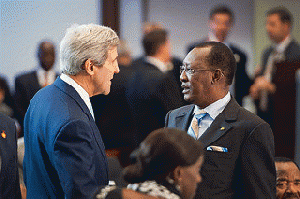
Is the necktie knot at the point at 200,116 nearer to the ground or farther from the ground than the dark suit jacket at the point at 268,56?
farther from the ground

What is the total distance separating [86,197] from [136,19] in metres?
5.47

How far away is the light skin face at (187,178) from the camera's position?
1.63m

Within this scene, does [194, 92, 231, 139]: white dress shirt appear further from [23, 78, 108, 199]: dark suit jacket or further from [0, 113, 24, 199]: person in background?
[0, 113, 24, 199]: person in background

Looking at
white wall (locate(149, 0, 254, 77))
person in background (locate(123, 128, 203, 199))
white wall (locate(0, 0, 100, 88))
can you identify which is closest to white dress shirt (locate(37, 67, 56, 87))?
white wall (locate(0, 0, 100, 88))

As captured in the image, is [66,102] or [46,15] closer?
[66,102]

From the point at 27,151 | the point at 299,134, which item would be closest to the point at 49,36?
the point at 299,134

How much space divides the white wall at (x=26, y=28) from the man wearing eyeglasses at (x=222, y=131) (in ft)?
13.6

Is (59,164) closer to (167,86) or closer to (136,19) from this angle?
(167,86)

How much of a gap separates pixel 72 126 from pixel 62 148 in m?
0.09

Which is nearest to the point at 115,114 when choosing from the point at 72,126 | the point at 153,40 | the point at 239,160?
the point at 153,40

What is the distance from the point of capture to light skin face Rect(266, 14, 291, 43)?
17.0 ft

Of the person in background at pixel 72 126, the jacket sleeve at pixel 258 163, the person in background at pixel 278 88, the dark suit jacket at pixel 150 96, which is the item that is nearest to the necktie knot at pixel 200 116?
the jacket sleeve at pixel 258 163

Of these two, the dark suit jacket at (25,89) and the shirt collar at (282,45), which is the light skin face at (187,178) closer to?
the dark suit jacket at (25,89)

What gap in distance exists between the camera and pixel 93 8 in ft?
22.5
